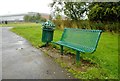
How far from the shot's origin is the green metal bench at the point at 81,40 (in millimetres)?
6468

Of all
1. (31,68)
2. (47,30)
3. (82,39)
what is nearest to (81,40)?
(82,39)

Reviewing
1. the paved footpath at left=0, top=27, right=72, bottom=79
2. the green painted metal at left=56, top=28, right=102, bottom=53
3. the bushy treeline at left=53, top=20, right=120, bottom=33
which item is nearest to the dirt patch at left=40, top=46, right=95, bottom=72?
the paved footpath at left=0, top=27, right=72, bottom=79

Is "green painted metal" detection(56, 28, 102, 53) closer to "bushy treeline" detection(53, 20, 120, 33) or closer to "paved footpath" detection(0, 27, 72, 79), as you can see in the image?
"paved footpath" detection(0, 27, 72, 79)

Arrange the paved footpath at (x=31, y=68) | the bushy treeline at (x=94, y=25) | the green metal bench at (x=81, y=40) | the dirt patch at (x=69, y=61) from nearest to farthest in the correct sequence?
the paved footpath at (x=31, y=68) → the green metal bench at (x=81, y=40) → the dirt patch at (x=69, y=61) → the bushy treeline at (x=94, y=25)

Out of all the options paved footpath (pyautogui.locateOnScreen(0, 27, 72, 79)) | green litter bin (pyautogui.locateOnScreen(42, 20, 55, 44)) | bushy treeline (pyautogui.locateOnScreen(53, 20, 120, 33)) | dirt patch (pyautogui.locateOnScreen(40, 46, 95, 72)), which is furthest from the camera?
bushy treeline (pyautogui.locateOnScreen(53, 20, 120, 33))

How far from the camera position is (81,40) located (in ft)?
24.6

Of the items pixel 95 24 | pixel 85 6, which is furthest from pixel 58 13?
pixel 95 24

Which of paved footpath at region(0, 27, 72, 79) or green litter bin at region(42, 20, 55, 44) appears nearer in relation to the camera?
paved footpath at region(0, 27, 72, 79)

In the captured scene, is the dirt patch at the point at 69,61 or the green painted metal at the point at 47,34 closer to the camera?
the dirt patch at the point at 69,61

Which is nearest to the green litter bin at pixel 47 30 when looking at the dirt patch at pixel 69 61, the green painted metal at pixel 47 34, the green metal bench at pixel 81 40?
the green painted metal at pixel 47 34

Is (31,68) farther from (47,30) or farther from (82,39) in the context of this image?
(47,30)

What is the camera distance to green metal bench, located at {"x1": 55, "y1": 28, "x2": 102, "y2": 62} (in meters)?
6.47

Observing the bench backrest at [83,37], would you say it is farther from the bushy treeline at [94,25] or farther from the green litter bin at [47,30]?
the bushy treeline at [94,25]

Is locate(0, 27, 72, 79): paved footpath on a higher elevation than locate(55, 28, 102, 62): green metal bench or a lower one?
lower
